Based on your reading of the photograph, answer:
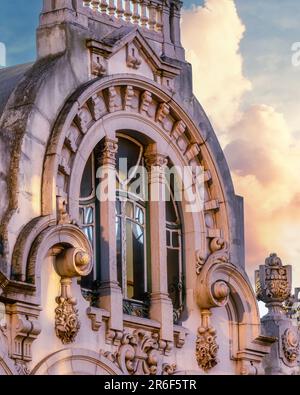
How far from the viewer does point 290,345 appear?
43594 millimetres

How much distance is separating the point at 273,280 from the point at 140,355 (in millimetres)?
4576

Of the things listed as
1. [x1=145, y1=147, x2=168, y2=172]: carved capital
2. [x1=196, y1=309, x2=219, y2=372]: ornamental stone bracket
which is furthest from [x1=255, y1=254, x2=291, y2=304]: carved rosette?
[x1=145, y1=147, x2=168, y2=172]: carved capital

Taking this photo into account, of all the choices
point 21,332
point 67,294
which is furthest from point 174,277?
point 21,332

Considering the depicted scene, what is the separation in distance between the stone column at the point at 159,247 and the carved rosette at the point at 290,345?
381 cm

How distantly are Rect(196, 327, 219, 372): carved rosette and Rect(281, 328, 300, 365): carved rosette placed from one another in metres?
2.48

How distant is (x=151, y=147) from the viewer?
4112cm

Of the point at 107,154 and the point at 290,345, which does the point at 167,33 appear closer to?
the point at 107,154

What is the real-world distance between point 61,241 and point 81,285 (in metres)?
1.64

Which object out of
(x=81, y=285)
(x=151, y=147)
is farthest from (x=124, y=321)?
(x=151, y=147)

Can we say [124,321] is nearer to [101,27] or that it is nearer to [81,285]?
[81,285]

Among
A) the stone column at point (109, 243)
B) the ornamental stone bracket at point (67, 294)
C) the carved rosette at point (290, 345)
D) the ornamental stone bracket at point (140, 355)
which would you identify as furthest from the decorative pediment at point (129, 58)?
the carved rosette at point (290, 345)

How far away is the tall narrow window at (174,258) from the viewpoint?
41.5m

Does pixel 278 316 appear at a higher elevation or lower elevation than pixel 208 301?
higher
